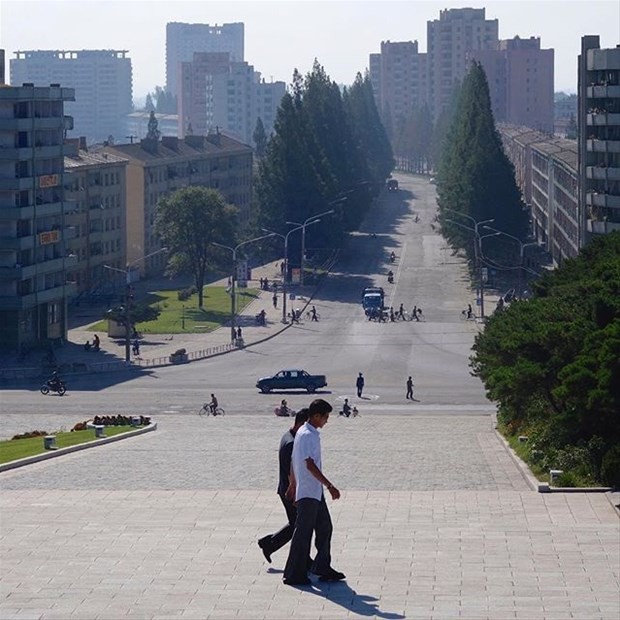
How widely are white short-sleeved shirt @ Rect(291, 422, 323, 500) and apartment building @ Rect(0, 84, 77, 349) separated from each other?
7230 cm

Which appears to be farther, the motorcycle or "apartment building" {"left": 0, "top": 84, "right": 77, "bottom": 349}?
"apartment building" {"left": 0, "top": 84, "right": 77, "bottom": 349}

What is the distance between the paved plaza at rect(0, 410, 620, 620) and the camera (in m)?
20.1

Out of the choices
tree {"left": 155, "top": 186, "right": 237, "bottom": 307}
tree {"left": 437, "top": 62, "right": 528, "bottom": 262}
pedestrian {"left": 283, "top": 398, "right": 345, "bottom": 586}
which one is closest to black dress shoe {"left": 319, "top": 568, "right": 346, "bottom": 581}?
pedestrian {"left": 283, "top": 398, "right": 345, "bottom": 586}

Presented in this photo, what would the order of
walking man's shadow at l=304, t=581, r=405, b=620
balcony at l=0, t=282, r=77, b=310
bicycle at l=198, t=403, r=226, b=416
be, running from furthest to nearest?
1. balcony at l=0, t=282, r=77, b=310
2. bicycle at l=198, t=403, r=226, b=416
3. walking man's shadow at l=304, t=581, r=405, b=620

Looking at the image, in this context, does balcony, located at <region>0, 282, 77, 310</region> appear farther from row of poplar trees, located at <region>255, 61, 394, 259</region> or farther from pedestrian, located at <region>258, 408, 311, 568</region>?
pedestrian, located at <region>258, 408, 311, 568</region>

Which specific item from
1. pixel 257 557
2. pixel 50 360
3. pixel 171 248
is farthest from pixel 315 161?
pixel 257 557

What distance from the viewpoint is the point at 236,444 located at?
152 ft

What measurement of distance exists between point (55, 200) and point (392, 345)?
2080cm

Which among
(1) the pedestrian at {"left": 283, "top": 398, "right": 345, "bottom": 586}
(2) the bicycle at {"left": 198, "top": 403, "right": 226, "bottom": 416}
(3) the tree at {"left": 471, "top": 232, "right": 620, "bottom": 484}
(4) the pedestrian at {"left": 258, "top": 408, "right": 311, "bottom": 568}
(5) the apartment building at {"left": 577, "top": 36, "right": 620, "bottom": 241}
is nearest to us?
(1) the pedestrian at {"left": 283, "top": 398, "right": 345, "bottom": 586}

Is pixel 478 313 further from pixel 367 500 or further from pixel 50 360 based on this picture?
pixel 367 500

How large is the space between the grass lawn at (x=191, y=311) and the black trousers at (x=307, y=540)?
80.8 metres

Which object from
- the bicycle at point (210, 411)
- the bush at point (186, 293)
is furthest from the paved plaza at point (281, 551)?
the bush at point (186, 293)

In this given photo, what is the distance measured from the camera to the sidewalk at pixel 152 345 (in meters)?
86.6

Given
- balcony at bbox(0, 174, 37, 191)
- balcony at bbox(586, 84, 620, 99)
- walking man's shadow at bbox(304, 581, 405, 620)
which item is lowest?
walking man's shadow at bbox(304, 581, 405, 620)
